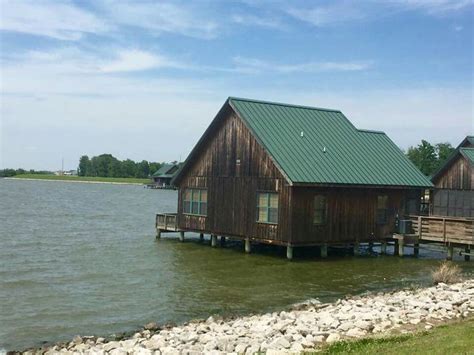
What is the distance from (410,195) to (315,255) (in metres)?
7.16

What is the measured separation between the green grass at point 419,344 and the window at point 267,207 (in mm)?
16151

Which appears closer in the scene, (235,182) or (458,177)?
(235,182)

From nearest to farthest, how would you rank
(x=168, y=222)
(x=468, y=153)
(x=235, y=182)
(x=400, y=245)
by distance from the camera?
(x=235, y=182)
(x=400, y=245)
(x=168, y=222)
(x=468, y=153)

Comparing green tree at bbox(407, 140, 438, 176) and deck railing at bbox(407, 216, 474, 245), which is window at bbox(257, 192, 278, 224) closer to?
deck railing at bbox(407, 216, 474, 245)

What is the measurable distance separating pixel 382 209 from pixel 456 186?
9.40 metres

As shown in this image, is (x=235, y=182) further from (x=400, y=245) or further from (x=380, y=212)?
(x=400, y=245)

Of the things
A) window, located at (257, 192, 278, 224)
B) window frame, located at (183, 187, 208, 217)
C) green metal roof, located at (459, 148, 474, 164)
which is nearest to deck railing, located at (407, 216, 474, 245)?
green metal roof, located at (459, 148, 474, 164)

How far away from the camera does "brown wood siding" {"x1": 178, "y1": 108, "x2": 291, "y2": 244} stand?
2946 cm

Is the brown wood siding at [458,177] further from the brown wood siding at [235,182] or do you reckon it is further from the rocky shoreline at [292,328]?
the rocky shoreline at [292,328]

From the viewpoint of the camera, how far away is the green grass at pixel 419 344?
11.1 metres

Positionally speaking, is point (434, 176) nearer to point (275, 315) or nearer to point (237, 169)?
point (237, 169)

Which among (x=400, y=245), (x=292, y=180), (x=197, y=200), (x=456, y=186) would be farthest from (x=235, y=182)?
(x=456, y=186)

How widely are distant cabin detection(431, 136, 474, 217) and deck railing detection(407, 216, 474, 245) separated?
7.79 meters

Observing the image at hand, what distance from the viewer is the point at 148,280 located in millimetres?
25203
